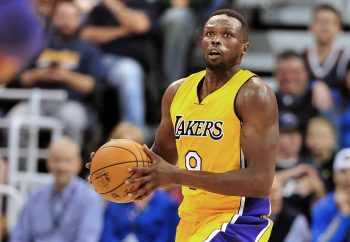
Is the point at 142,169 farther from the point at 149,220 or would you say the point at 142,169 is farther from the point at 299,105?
the point at 299,105

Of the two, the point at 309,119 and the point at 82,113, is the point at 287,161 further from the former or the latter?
the point at 82,113

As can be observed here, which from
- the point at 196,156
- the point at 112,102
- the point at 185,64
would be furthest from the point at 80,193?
the point at 196,156

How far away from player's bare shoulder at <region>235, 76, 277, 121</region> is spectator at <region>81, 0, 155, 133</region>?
4.95 m

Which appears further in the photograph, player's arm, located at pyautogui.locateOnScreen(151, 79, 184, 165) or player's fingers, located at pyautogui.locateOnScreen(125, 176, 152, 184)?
player's arm, located at pyautogui.locateOnScreen(151, 79, 184, 165)

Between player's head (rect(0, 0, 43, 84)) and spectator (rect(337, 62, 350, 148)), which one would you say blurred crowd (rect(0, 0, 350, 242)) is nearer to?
spectator (rect(337, 62, 350, 148))

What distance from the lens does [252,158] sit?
15.1 ft

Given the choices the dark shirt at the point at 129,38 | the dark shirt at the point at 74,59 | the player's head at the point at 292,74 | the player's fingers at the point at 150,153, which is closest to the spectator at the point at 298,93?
the player's head at the point at 292,74

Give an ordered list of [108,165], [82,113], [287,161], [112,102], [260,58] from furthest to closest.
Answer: [260,58] < [112,102] < [82,113] < [287,161] < [108,165]

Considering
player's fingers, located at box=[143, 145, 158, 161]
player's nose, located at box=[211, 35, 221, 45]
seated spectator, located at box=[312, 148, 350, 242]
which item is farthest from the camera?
seated spectator, located at box=[312, 148, 350, 242]

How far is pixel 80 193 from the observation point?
807cm

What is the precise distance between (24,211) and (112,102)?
2.10 metres

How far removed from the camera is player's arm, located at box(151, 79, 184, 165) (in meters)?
5.11

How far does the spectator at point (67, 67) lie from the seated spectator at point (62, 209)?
123 cm

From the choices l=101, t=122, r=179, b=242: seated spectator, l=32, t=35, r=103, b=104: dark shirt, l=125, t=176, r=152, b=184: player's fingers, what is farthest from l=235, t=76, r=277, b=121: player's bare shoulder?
l=32, t=35, r=103, b=104: dark shirt
